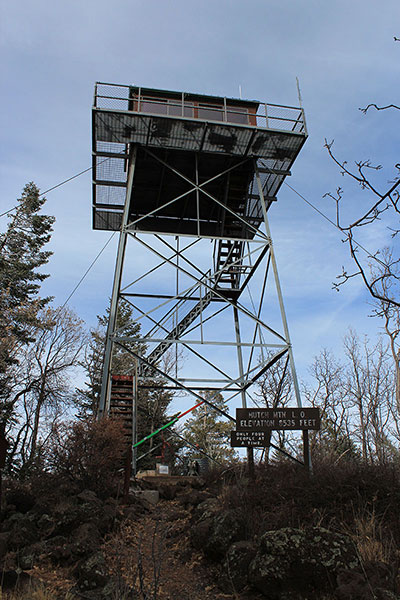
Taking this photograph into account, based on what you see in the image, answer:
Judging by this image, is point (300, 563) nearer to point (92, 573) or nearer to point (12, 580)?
point (92, 573)

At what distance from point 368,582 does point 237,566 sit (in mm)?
2169

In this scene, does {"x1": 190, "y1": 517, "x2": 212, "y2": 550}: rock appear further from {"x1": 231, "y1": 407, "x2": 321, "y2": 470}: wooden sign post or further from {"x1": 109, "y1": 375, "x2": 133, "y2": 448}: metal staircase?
{"x1": 109, "y1": 375, "x2": 133, "y2": 448}: metal staircase

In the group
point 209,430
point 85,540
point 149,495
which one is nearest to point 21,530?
point 85,540

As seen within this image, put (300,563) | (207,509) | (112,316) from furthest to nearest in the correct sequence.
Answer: (112,316) → (207,509) → (300,563)

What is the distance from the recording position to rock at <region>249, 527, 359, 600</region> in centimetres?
552

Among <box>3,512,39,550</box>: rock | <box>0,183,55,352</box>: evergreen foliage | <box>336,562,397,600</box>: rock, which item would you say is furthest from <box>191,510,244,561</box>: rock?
<box>0,183,55,352</box>: evergreen foliage

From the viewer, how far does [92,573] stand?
19.6 ft

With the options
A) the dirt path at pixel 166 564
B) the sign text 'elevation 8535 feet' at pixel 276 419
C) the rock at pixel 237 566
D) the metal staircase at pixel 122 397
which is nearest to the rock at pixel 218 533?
the dirt path at pixel 166 564

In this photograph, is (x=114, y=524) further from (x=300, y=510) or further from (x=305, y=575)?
(x=305, y=575)

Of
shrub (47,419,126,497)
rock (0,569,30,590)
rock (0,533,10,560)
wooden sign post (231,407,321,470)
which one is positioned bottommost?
rock (0,569,30,590)

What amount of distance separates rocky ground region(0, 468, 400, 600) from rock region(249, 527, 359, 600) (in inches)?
0.5

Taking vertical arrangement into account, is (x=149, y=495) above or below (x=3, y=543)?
above

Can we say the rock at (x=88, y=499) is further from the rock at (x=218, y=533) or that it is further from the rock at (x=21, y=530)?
the rock at (x=218, y=533)

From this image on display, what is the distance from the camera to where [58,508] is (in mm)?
8133
